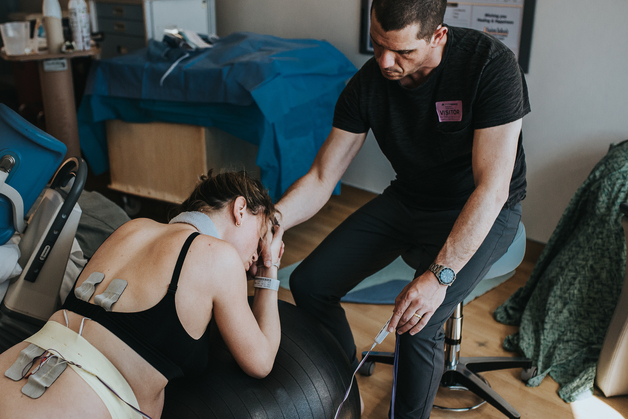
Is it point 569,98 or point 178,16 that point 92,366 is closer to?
point 569,98

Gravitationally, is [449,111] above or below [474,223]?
above

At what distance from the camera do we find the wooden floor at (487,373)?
1.70m

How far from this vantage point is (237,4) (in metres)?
3.42

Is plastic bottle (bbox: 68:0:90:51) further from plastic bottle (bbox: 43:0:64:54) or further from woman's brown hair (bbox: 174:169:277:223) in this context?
woman's brown hair (bbox: 174:169:277:223)

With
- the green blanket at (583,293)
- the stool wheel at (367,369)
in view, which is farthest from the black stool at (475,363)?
the green blanket at (583,293)

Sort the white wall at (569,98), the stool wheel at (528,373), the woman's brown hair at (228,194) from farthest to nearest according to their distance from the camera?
the white wall at (569,98) < the stool wheel at (528,373) < the woman's brown hair at (228,194)

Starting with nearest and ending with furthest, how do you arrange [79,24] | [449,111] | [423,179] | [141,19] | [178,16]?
[449,111], [423,179], [79,24], [141,19], [178,16]

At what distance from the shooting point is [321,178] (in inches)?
64.6

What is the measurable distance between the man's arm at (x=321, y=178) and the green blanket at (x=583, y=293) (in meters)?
0.91

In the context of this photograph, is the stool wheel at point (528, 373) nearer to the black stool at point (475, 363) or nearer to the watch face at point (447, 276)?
the black stool at point (475, 363)

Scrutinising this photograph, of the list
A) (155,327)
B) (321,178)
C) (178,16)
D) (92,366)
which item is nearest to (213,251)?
(155,327)

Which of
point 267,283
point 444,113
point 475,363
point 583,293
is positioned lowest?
point 475,363

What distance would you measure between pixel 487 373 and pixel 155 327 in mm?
1293

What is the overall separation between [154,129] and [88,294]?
1.76 m
